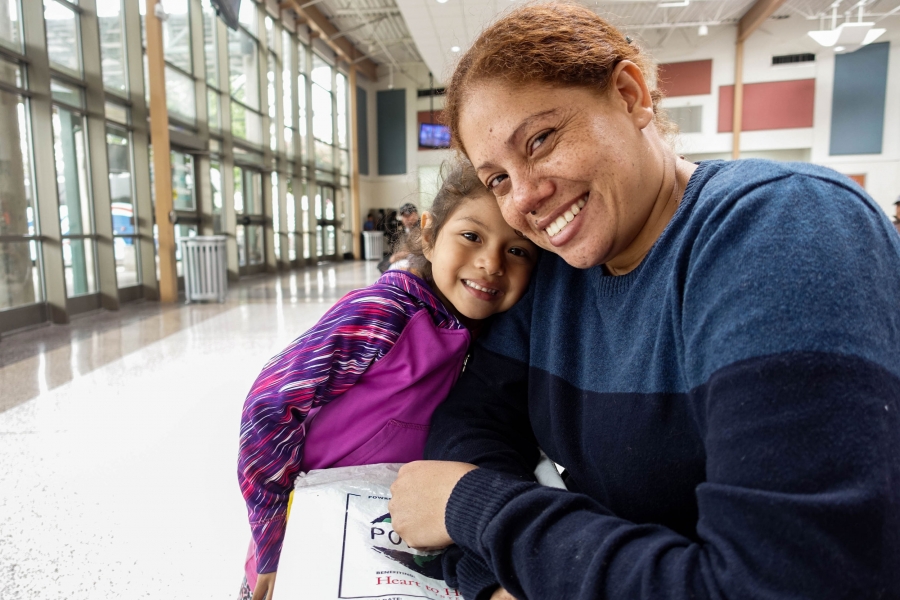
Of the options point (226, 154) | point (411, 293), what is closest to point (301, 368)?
point (411, 293)

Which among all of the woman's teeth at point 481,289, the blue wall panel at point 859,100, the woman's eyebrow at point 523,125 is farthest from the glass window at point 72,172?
the blue wall panel at point 859,100

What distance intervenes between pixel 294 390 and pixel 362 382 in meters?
0.14

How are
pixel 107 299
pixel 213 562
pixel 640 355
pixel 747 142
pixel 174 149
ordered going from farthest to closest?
pixel 747 142, pixel 174 149, pixel 107 299, pixel 213 562, pixel 640 355

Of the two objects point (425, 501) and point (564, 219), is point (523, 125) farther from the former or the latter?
point (425, 501)

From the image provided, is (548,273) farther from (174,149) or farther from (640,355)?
(174,149)

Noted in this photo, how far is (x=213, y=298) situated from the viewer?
7.94 metres

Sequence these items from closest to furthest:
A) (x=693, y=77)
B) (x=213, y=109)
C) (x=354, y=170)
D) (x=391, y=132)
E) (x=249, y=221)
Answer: (x=213, y=109), (x=249, y=221), (x=693, y=77), (x=354, y=170), (x=391, y=132)

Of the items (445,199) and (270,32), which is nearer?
(445,199)

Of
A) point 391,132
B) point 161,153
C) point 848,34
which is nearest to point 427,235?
point 161,153

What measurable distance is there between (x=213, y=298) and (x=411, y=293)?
738 centimetres

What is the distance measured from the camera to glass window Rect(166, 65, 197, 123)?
→ 868 cm

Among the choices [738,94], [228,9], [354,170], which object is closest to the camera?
[228,9]

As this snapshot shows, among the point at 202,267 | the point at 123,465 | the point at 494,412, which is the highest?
the point at 494,412

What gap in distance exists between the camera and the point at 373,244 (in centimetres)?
1764
